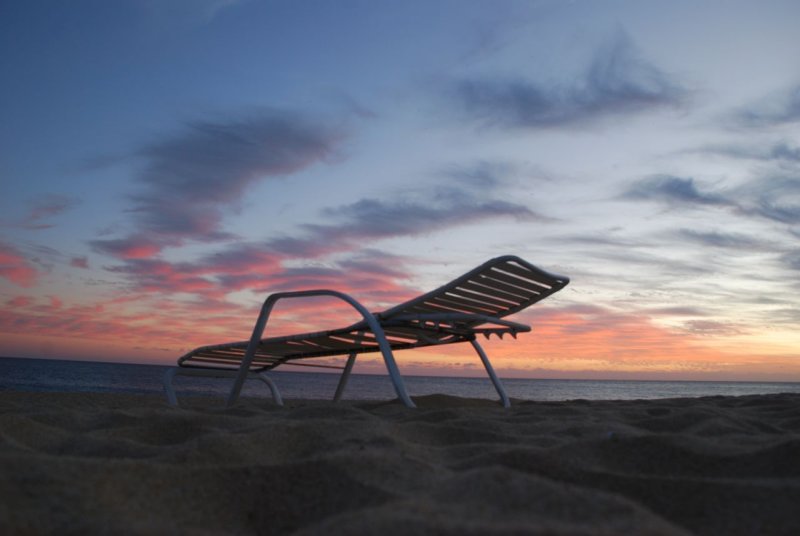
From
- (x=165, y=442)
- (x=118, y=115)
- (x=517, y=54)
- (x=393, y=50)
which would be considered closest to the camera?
(x=165, y=442)

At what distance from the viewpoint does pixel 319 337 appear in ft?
16.8

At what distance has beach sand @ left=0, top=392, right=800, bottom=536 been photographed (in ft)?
4.13

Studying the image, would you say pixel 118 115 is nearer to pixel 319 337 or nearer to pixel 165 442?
pixel 319 337

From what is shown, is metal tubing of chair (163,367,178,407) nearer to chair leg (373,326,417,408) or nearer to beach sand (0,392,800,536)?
chair leg (373,326,417,408)

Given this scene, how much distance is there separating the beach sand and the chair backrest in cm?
216

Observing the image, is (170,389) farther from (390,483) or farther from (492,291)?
(390,483)

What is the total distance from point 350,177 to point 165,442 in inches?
404

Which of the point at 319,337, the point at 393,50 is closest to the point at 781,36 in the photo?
the point at 393,50

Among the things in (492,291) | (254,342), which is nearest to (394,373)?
(492,291)

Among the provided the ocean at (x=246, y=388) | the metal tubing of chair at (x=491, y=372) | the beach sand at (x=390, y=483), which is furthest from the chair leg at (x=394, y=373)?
the ocean at (x=246, y=388)

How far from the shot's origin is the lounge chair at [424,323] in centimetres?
462

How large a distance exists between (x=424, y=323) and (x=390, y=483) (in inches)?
127

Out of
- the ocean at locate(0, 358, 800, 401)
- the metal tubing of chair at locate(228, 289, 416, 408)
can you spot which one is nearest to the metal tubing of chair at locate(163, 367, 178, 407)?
the metal tubing of chair at locate(228, 289, 416, 408)

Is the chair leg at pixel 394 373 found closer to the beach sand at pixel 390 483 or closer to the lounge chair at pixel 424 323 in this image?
the lounge chair at pixel 424 323
